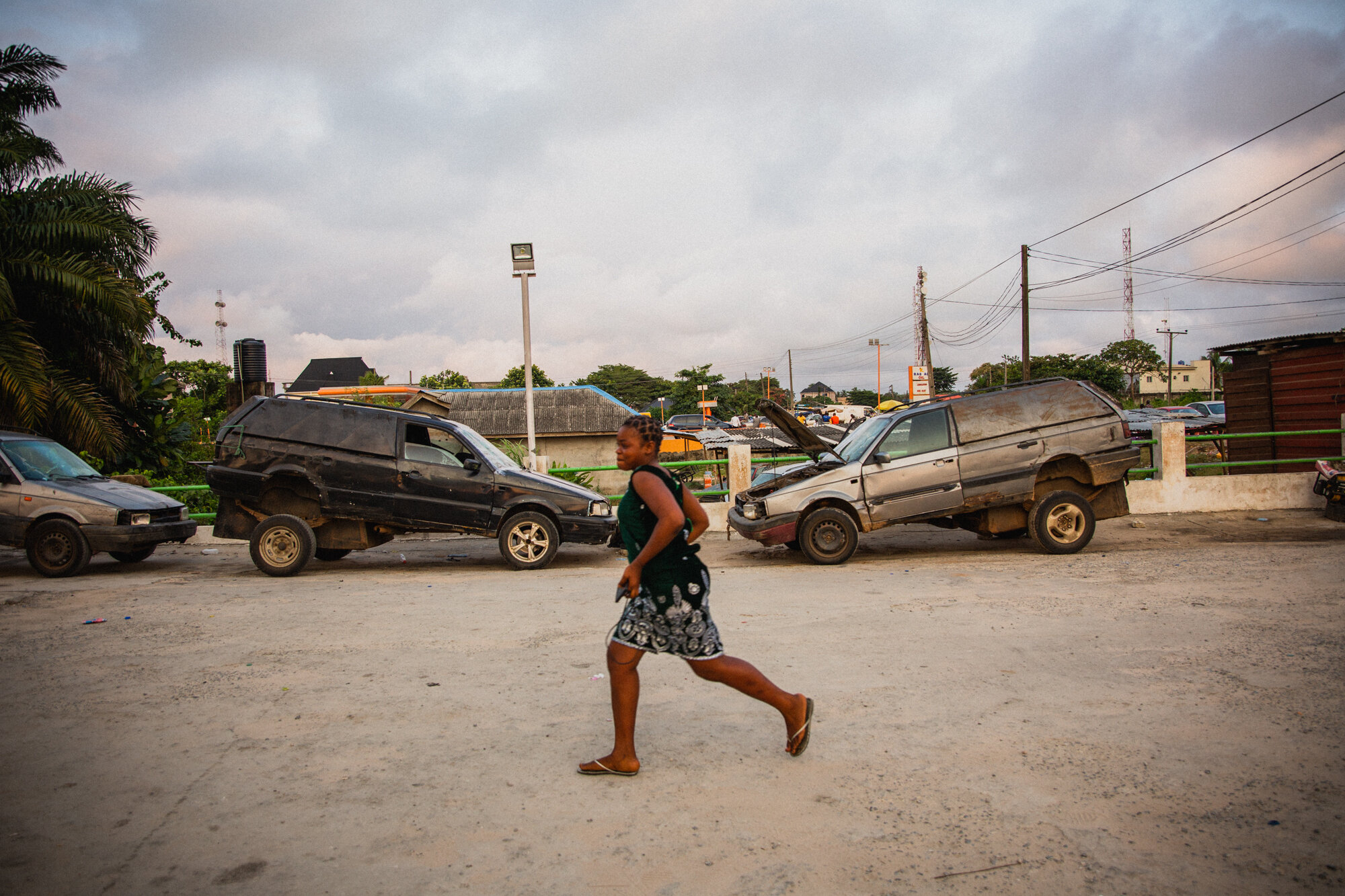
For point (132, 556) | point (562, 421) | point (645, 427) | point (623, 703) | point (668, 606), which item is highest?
point (562, 421)

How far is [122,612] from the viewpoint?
7398 millimetres

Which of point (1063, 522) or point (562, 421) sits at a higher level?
point (562, 421)

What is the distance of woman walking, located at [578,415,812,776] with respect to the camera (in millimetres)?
3592

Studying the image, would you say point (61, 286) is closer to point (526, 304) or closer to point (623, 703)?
point (526, 304)

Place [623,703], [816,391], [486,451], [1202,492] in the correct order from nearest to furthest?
[623,703]
[486,451]
[1202,492]
[816,391]

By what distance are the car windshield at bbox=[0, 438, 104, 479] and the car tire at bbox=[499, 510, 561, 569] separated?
5742 mm

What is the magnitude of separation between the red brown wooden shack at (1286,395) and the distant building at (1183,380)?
262ft

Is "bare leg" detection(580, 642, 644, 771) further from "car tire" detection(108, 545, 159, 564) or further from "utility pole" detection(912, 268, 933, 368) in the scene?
"utility pole" detection(912, 268, 933, 368)

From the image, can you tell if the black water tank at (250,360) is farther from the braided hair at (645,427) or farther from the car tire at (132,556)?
the braided hair at (645,427)

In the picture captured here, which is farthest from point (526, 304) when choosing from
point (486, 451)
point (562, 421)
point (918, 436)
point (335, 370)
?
point (335, 370)

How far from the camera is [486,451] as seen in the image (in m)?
10.3

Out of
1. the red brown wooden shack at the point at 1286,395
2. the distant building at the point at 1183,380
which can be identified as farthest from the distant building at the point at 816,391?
the red brown wooden shack at the point at 1286,395

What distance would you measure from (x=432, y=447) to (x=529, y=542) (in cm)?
166

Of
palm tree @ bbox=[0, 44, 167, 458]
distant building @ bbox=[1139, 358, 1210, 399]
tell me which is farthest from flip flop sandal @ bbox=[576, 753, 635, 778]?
distant building @ bbox=[1139, 358, 1210, 399]
